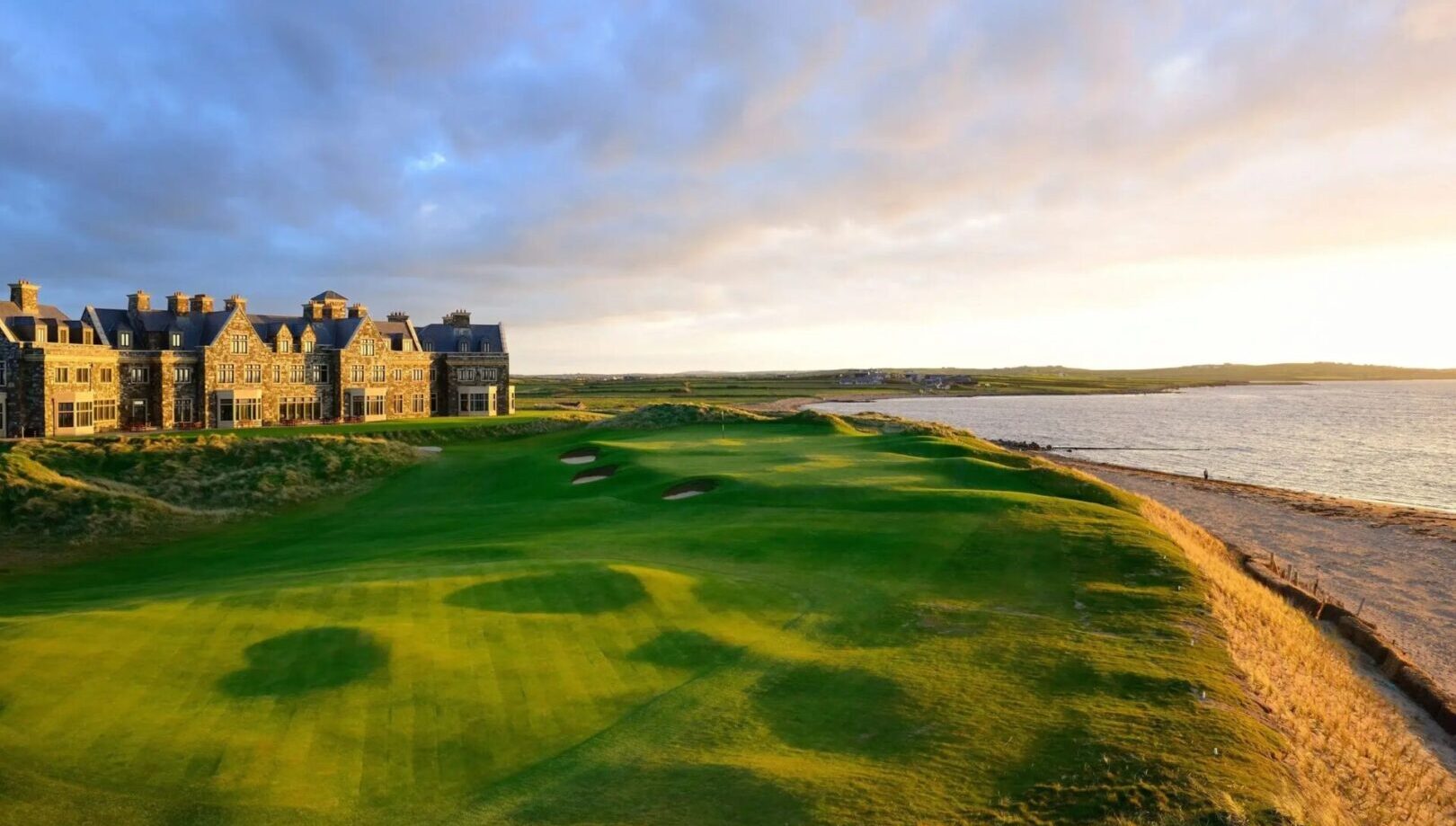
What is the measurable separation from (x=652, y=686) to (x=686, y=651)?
175 centimetres

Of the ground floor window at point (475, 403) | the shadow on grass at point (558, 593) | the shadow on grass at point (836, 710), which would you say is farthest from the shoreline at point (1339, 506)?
the ground floor window at point (475, 403)

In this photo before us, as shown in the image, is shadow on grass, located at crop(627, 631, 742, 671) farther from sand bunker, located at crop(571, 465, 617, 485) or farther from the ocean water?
the ocean water

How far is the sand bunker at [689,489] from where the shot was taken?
3522cm

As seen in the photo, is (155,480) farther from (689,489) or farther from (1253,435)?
(1253,435)

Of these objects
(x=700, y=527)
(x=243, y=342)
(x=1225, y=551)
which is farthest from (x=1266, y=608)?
(x=243, y=342)

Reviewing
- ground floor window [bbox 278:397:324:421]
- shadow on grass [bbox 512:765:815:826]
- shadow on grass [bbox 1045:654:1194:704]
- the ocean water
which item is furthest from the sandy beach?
ground floor window [bbox 278:397:324:421]

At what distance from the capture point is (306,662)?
1389 centimetres

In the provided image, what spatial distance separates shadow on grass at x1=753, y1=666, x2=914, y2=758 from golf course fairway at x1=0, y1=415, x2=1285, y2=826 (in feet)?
0.20

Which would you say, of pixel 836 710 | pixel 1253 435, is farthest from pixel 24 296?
pixel 1253 435

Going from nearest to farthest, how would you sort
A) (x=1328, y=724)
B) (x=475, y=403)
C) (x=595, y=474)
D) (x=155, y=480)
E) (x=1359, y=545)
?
(x=1328, y=724) → (x=1359, y=545) → (x=155, y=480) → (x=595, y=474) → (x=475, y=403)

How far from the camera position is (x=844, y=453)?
45562mm

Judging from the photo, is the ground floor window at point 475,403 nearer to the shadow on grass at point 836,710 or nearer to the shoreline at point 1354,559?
the shoreline at point 1354,559

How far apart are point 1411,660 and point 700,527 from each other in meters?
20.1

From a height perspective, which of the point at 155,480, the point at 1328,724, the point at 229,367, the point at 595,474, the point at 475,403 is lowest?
the point at 1328,724
